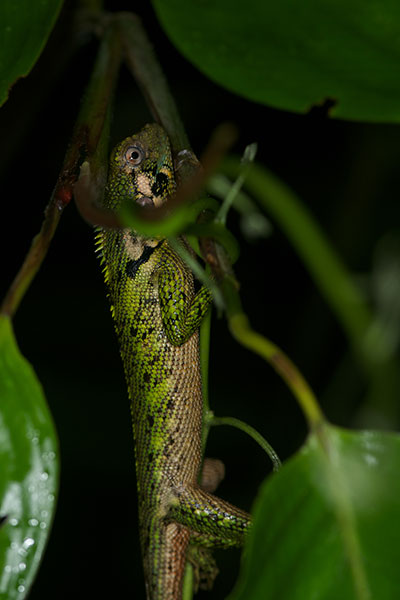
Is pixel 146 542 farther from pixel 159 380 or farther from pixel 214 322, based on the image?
pixel 214 322

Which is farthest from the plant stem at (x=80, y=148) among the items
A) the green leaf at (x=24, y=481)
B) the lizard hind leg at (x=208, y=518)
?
the lizard hind leg at (x=208, y=518)

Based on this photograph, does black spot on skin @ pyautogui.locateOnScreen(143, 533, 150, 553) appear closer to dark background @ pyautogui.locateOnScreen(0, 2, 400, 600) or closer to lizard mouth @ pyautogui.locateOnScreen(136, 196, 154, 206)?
dark background @ pyautogui.locateOnScreen(0, 2, 400, 600)

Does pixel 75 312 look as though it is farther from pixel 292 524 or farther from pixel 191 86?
pixel 292 524

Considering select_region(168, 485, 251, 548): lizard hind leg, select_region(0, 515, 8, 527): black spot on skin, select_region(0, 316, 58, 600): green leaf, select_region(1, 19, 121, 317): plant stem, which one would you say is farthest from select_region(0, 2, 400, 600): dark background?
select_region(0, 515, 8, 527): black spot on skin

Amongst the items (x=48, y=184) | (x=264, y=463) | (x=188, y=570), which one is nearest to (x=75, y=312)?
(x=48, y=184)

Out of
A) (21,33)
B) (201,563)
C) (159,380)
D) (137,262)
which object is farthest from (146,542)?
(21,33)
